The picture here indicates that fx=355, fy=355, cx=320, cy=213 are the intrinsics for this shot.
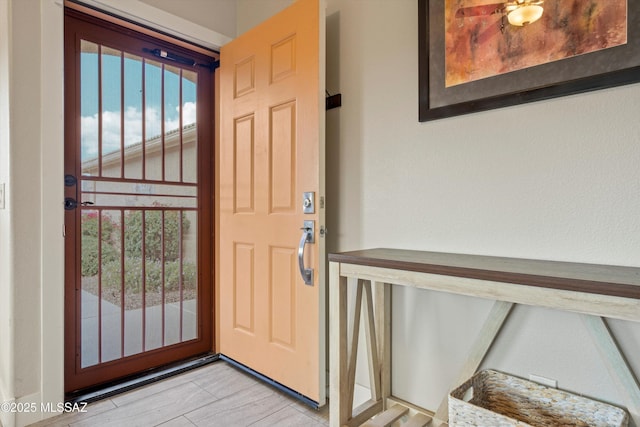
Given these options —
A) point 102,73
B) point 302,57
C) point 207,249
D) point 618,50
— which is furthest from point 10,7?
point 618,50

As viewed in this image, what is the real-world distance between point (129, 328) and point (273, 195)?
4.01ft

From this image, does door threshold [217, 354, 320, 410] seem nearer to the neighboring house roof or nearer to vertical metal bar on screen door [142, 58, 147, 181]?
vertical metal bar on screen door [142, 58, 147, 181]

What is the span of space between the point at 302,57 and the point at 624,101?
Result: 1.34m

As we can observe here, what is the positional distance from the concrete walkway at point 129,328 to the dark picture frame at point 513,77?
1.97m

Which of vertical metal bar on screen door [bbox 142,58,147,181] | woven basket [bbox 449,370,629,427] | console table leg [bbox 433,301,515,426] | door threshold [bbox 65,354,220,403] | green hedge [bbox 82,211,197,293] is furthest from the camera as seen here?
vertical metal bar on screen door [bbox 142,58,147,181]

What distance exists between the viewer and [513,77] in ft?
4.24

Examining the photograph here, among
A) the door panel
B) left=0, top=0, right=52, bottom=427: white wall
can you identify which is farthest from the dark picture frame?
left=0, top=0, right=52, bottom=427: white wall

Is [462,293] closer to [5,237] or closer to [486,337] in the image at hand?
[486,337]

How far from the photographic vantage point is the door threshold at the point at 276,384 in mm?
1827

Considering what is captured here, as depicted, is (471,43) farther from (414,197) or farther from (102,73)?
(102,73)

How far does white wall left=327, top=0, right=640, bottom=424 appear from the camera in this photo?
3.74 feet

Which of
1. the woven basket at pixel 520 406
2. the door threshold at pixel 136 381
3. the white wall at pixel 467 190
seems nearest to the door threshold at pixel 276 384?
the door threshold at pixel 136 381

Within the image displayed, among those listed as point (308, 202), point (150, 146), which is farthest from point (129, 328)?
point (308, 202)

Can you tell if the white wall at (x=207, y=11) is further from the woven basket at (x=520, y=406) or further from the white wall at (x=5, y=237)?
the woven basket at (x=520, y=406)
